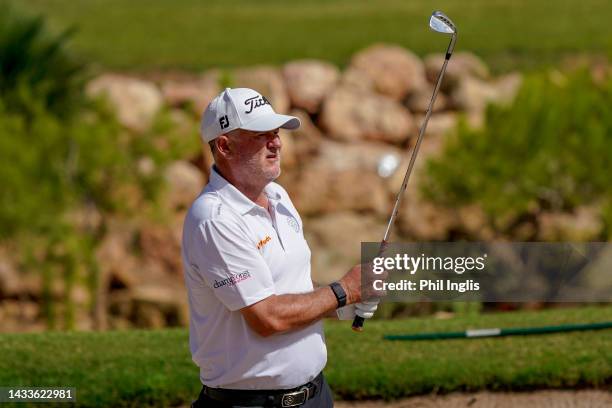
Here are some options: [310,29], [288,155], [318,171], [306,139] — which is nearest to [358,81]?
[306,139]

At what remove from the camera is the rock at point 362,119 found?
41.6 m

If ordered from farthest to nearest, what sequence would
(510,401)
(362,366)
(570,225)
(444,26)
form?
1. (570,225)
2. (362,366)
3. (510,401)
4. (444,26)

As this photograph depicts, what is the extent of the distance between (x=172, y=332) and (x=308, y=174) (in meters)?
27.4

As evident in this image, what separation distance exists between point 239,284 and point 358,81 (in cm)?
3850

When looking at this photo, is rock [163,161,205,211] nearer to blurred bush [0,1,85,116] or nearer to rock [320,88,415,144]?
blurred bush [0,1,85,116]

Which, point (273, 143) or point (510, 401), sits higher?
point (273, 143)

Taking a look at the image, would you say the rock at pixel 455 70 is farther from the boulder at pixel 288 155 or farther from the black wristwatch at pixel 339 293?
the black wristwatch at pixel 339 293

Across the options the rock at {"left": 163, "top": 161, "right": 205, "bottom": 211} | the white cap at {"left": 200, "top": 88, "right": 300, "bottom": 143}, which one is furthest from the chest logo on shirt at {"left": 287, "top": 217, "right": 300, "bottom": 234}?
the rock at {"left": 163, "top": 161, "right": 205, "bottom": 211}

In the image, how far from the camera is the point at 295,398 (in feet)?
19.0

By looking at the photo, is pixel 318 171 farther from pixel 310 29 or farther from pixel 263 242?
pixel 263 242

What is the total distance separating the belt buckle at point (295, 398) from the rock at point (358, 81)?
37269 millimetres

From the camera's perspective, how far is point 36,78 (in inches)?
1253

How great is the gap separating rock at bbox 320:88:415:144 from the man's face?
117 feet

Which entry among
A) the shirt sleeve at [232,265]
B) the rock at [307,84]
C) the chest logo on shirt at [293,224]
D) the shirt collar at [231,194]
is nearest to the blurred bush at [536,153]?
the rock at [307,84]
